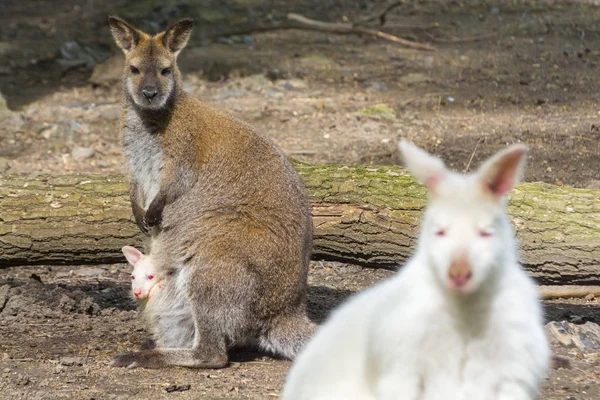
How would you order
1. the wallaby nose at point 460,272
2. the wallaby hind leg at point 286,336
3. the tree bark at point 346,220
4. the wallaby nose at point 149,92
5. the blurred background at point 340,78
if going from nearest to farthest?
the wallaby nose at point 460,272
the wallaby hind leg at point 286,336
the tree bark at point 346,220
the wallaby nose at point 149,92
the blurred background at point 340,78

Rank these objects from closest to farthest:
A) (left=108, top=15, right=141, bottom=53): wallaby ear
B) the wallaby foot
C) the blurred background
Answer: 1. the wallaby foot
2. (left=108, top=15, right=141, bottom=53): wallaby ear
3. the blurred background

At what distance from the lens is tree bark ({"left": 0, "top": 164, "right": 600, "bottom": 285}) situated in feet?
17.2

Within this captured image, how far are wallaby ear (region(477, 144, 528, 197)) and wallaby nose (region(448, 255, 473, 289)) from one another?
0.72 feet

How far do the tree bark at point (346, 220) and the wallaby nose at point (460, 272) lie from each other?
2.83m

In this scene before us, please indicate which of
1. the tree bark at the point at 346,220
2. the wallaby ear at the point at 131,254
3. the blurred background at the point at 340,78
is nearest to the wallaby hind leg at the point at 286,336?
the tree bark at the point at 346,220

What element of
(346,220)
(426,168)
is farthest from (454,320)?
(346,220)

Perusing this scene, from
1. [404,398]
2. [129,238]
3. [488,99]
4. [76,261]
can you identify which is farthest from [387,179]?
[488,99]

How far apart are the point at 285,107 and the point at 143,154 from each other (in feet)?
14.7

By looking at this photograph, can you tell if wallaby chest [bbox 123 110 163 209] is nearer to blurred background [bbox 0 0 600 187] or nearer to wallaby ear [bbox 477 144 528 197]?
blurred background [bbox 0 0 600 187]

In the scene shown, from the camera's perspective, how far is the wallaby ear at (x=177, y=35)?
5.60m

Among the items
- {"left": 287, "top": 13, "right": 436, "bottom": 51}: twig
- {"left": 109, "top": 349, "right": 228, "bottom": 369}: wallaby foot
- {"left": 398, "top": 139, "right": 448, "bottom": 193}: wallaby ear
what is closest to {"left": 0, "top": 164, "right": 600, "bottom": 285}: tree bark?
{"left": 109, "top": 349, "right": 228, "bottom": 369}: wallaby foot

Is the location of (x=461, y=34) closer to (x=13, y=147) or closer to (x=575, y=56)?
(x=575, y=56)

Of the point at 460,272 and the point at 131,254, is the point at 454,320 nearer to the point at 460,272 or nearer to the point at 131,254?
the point at 460,272

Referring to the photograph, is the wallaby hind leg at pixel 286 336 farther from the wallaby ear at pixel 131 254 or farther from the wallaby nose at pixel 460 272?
the wallaby nose at pixel 460 272
